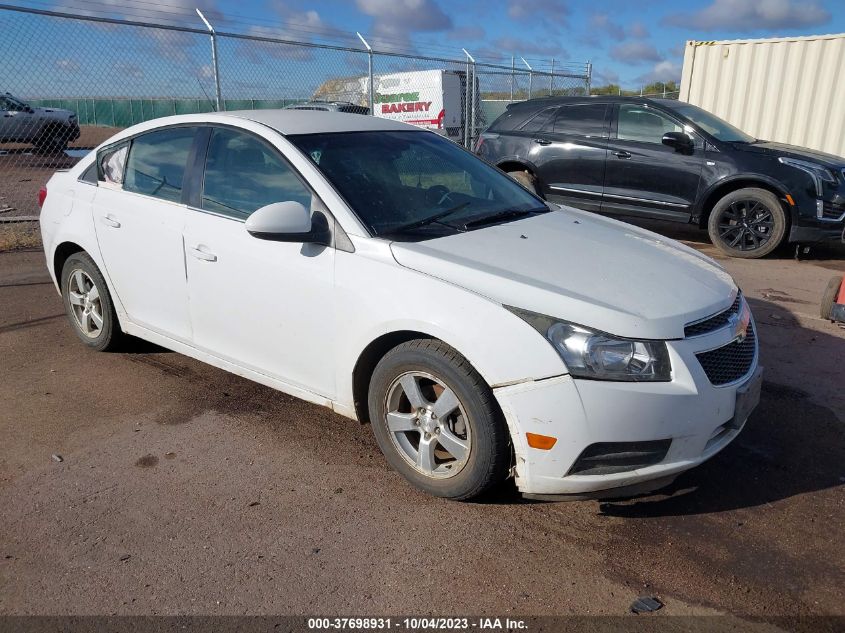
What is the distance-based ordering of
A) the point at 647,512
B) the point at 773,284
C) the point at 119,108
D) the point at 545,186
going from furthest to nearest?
the point at 119,108
the point at 545,186
the point at 773,284
the point at 647,512

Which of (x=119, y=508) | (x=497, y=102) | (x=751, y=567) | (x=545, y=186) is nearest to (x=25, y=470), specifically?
(x=119, y=508)

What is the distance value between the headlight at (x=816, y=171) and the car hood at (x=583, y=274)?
4.89 meters

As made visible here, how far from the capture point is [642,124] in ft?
28.5

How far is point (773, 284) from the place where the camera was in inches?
275

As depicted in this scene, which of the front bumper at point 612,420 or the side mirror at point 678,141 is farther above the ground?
the side mirror at point 678,141

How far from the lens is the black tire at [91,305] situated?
15.1 feet

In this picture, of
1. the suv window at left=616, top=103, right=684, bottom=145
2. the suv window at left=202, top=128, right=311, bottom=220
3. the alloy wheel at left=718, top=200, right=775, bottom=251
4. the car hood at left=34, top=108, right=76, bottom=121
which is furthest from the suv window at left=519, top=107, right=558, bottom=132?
the car hood at left=34, top=108, right=76, bottom=121

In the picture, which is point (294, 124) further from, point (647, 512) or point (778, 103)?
point (778, 103)

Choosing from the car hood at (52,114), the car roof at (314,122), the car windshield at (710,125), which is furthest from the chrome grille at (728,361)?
the car hood at (52,114)

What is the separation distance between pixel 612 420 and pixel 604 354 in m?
0.25

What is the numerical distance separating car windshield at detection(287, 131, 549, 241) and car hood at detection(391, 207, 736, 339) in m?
0.18

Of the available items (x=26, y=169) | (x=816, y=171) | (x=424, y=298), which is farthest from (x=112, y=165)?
(x=26, y=169)

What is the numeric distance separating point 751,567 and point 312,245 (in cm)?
232

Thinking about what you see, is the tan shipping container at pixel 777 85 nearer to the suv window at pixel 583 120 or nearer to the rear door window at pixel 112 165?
the suv window at pixel 583 120
